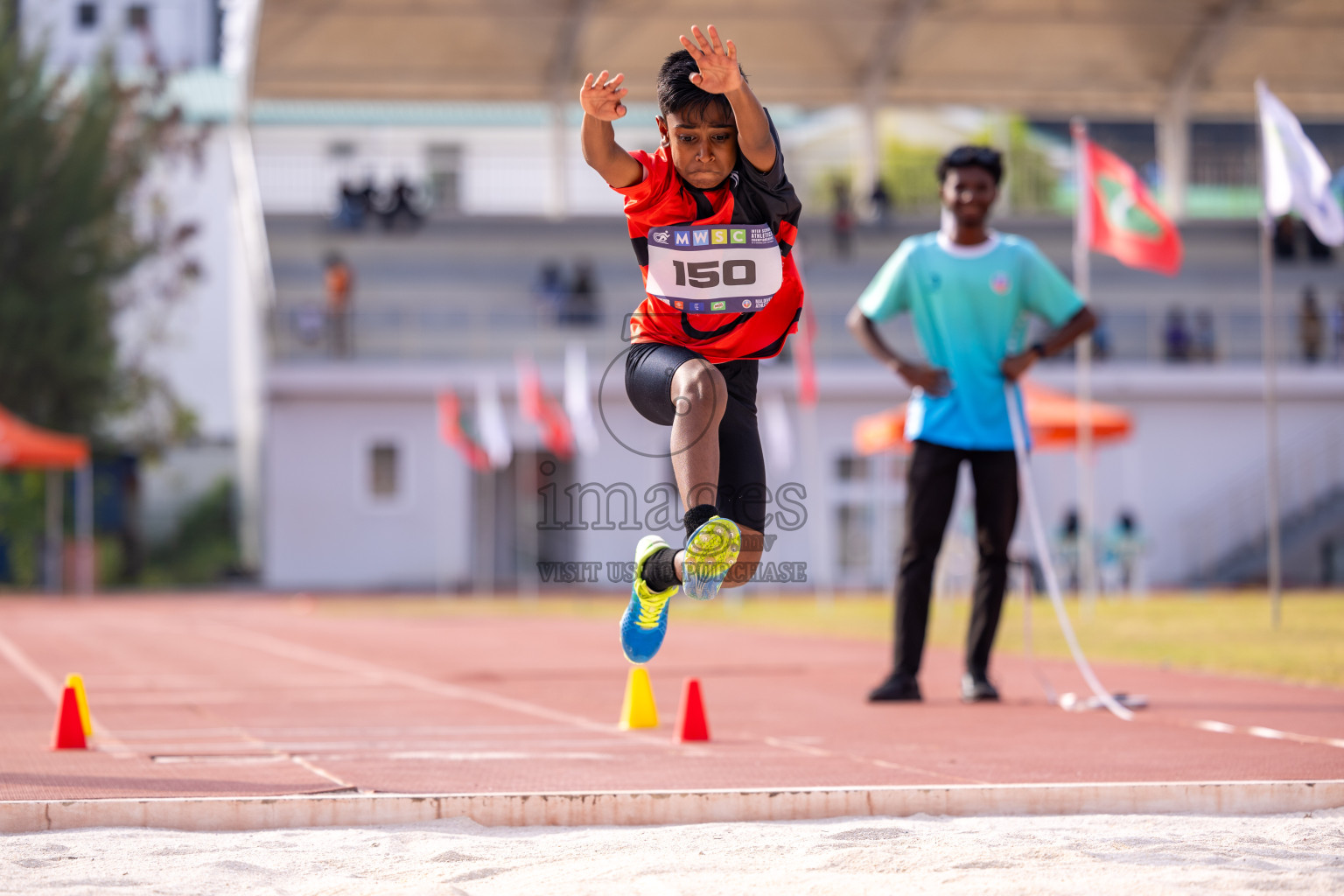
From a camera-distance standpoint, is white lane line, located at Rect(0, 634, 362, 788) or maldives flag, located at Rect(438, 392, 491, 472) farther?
maldives flag, located at Rect(438, 392, 491, 472)

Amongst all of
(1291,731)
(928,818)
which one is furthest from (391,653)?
(928,818)

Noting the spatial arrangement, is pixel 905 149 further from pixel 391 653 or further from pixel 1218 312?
pixel 391 653

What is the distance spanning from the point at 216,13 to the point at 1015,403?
27050mm

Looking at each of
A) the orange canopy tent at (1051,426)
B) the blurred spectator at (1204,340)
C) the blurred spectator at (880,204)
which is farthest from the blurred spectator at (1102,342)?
the orange canopy tent at (1051,426)

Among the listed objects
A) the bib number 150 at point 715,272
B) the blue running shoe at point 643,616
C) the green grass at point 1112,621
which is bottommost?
the green grass at point 1112,621

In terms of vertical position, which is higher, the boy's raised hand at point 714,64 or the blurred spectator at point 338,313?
the blurred spectator at point 338,313

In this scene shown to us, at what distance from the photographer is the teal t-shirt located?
8062 millimetres

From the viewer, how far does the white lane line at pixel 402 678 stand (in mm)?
7355

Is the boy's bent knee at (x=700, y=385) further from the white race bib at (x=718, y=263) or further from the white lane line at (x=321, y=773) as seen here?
the white lane line at (x=321, y=773)

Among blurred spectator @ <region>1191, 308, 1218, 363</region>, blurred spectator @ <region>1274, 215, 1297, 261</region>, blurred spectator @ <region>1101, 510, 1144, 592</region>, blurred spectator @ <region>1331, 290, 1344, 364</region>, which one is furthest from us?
blurred spectator @ <region>1274, 215, 1297, 261</region>

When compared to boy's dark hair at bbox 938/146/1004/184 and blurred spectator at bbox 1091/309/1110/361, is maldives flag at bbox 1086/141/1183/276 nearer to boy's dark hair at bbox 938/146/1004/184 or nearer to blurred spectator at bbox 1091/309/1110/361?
boy's dark hair at bbox 938/146/1004/184

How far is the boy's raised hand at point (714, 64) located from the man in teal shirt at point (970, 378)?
3504 millimetres

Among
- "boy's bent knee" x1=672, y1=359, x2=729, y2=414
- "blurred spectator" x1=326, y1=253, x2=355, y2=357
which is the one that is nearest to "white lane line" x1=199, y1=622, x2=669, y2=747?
"boy's bent knee" x1=672, y1=359, x2=729, y2=414

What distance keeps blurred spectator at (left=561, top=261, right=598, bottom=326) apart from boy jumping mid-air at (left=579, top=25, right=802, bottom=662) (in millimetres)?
29160
